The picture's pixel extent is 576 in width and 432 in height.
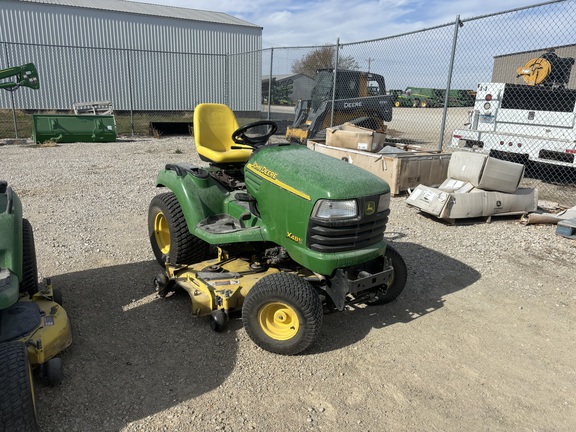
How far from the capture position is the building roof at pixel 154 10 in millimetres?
19781

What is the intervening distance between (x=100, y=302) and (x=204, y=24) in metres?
20.1

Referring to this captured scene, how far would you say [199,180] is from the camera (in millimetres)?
3682

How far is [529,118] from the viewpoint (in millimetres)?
7988

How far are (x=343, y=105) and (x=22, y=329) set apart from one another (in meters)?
9.93

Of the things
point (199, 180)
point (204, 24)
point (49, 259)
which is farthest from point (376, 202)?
point (204, 24)

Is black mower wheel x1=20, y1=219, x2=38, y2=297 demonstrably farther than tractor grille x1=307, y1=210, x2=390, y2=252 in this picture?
Yes

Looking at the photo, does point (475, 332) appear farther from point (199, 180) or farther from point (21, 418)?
point (21, 418)

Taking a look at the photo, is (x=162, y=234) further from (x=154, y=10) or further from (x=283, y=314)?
(x=154, y=10)

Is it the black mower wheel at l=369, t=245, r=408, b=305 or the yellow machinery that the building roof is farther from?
the black mower wheel at l=369, t=245, r=408, b=305

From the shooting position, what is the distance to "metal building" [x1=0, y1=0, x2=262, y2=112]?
1755 centimetres

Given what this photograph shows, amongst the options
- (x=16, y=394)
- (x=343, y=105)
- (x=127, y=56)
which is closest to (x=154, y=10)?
(x=127, y=56)

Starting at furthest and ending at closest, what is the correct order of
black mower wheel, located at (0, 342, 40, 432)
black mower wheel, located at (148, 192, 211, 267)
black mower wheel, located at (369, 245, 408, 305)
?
black mower wheel, located at (148, 192, 211, 267) → black mower wheel, located at (369, 245, 408, 305) → black mower wheel, located at (0, 342, 40, 432)

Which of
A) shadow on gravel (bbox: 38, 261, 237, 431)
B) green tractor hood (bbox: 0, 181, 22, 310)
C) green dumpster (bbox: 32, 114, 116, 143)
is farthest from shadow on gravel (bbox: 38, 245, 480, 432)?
green dumpster (bbox: 32, 114, 116, 143)

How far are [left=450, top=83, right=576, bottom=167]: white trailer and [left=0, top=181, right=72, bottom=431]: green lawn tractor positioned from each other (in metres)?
7.45
